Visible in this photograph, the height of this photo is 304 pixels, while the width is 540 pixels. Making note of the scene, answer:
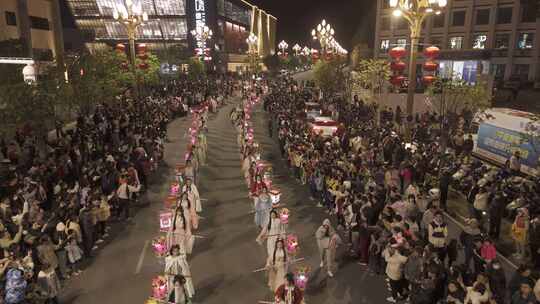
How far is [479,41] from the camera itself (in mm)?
53531

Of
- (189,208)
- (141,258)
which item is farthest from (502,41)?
(141,258)

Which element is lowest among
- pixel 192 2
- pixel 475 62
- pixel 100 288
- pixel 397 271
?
pixel 100 288

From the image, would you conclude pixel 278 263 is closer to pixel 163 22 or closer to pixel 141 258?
pixel 141 258

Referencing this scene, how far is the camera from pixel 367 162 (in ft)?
56.2

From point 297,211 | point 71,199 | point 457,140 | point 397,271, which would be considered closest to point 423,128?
point 457,140

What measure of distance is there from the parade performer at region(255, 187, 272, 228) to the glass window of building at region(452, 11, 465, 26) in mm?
50648

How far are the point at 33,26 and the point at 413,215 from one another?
4372 cm

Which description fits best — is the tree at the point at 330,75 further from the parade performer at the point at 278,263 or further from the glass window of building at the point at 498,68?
the parade performer at the point at 278,263

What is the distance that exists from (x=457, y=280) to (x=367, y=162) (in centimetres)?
916

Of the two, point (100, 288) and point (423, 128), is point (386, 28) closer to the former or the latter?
point (423, 128)

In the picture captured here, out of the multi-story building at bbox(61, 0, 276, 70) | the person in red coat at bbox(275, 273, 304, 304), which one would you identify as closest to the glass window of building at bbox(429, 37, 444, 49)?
the multi-story building at bbox(61, 0, 276, 70)

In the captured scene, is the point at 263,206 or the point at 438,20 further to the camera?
the point at 438,20

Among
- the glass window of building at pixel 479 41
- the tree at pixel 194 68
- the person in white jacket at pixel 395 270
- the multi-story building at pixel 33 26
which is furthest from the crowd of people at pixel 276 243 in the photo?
the glass window of building at pixel 479 41

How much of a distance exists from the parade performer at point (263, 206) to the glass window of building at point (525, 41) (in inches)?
1852
